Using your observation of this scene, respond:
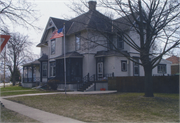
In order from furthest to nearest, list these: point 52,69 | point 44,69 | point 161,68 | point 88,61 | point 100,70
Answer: point 44,69, point 161,68, point 52,69, point 100,70, point 88,61

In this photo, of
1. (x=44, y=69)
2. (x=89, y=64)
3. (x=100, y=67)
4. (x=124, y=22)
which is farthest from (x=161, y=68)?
(x=44, y=69)

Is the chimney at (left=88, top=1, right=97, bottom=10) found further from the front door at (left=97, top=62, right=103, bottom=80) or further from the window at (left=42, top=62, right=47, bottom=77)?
the window at (left=42, top=62, right=47, bottom=77)

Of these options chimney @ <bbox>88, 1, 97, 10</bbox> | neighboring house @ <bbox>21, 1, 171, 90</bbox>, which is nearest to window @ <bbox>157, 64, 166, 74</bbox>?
neighboring house @ <bbox>21, 1, 171, 90</bbox>

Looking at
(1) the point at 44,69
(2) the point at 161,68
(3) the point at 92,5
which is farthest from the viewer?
(1) the point at 44,69

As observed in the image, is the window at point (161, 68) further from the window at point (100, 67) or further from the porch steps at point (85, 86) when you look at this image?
the porch steps at point (85, 86)

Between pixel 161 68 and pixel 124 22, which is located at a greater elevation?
pixel 124 22

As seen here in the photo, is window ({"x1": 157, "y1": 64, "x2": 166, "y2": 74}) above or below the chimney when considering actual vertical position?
below

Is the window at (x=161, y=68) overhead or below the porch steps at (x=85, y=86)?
overhead

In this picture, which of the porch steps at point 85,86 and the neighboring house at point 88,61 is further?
the neighboring house at point 88,61

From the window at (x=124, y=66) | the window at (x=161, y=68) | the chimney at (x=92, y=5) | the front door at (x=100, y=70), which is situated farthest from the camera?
the window at (x=161, y=68)

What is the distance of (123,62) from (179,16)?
11.8 metres

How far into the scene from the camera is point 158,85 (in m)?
17.5

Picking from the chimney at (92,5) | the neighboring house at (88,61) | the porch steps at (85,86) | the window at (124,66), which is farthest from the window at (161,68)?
the chimney at (92,5)

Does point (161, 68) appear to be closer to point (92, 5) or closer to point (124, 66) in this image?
point (124, 66)
